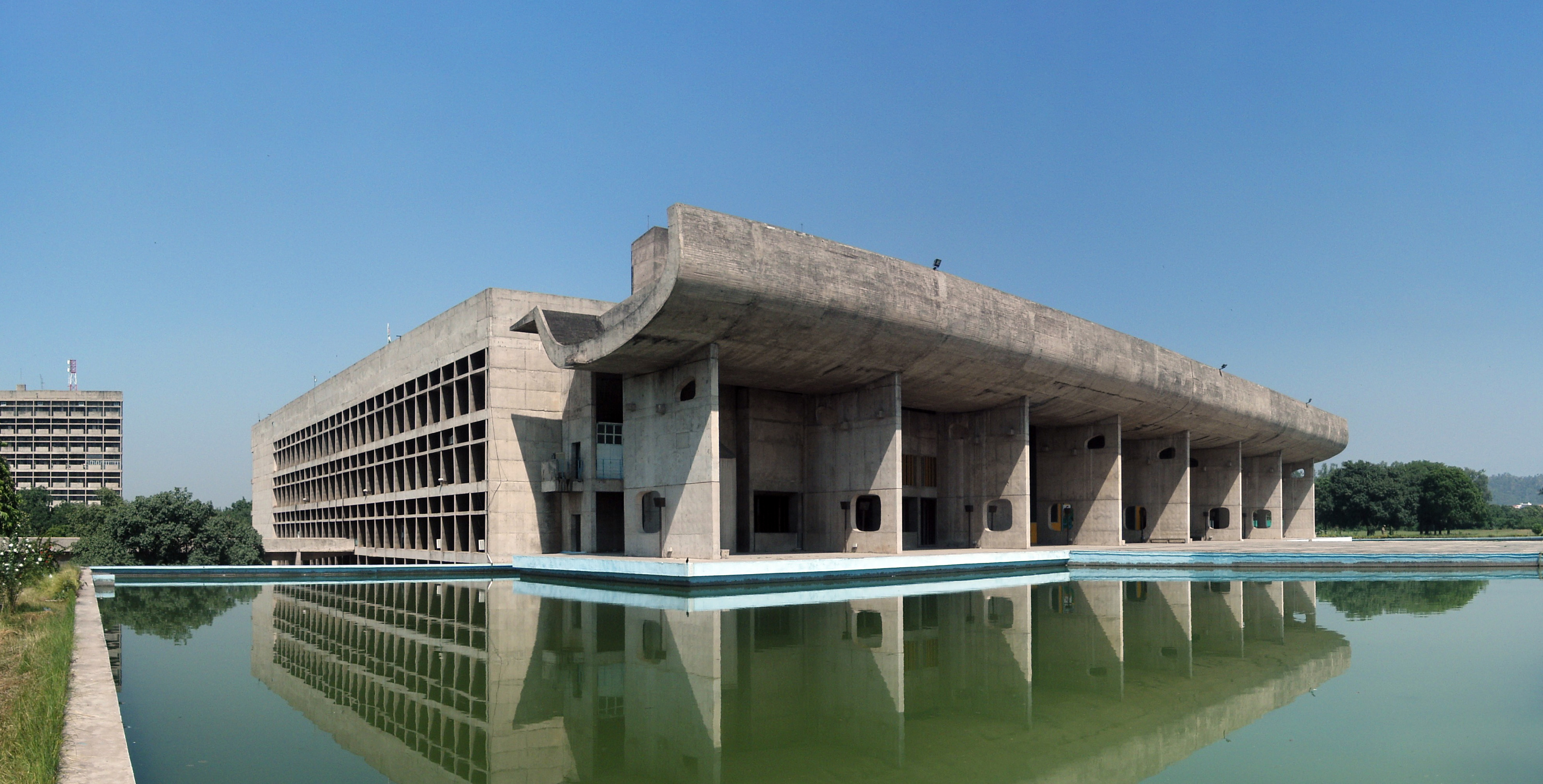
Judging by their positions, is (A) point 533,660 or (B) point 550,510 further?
(B) point 550,510

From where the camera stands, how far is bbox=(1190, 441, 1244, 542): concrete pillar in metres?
51.5

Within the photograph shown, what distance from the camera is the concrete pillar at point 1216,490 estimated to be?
169 ft

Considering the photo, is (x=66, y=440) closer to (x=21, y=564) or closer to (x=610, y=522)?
(x=610, y=522)

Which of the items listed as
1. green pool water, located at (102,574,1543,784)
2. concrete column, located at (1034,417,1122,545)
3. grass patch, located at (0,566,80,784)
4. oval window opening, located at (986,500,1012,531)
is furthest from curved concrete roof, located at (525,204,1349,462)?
grass patch, located at (0,566,80,784)

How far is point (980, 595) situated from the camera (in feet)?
70.1

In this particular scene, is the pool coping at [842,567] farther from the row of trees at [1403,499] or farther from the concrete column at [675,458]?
the row of trees at [1403,499]

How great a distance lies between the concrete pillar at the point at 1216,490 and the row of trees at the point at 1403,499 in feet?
109

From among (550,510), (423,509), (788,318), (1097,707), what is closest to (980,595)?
(788,318)

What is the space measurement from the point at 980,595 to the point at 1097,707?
12175 millimetres

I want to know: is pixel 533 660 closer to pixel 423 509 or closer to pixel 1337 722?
pixel 1337 722

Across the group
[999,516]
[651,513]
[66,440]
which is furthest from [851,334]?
[66,440]

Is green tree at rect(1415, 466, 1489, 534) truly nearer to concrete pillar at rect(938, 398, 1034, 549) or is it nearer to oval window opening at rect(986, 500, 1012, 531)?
concrete pillar at rect(938, 398, 1034, 549)

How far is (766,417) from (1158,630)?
18.9 meters

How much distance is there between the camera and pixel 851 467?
102 ft
